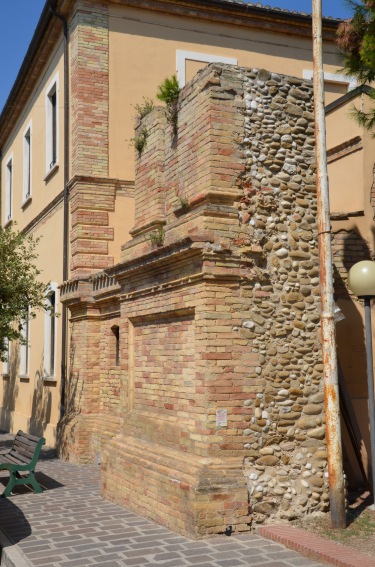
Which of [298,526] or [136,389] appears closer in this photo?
[298,526]

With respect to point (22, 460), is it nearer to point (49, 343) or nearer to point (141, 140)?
point (141, 140)

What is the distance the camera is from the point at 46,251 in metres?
16.8

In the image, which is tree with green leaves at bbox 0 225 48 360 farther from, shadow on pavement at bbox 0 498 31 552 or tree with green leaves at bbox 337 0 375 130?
tree with green leaves at bbox 337 0 375 130

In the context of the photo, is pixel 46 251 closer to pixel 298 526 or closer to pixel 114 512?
pixel 114 512

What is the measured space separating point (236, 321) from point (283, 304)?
66 centimetres

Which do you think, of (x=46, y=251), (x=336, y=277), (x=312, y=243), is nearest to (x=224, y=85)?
(x=312, y=243)

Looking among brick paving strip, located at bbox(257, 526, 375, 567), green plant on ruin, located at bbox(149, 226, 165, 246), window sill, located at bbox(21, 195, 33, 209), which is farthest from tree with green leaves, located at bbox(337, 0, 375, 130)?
window sill, located at bbox(21, 195, 33, 209)

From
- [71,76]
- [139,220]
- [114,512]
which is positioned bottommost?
[114,512]

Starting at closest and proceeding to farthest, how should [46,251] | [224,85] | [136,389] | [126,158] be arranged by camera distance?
[224,85] → [136,389] → [126,158] → [46,251]

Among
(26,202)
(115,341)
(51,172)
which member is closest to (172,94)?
(115,341)

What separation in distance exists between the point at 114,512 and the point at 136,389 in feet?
5.24

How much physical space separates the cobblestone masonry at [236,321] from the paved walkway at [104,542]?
26 cm

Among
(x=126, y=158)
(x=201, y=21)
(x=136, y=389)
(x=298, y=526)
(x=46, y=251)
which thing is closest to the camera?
(x=298, y=526)

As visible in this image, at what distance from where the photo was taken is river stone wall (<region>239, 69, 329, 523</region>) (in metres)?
7.52
